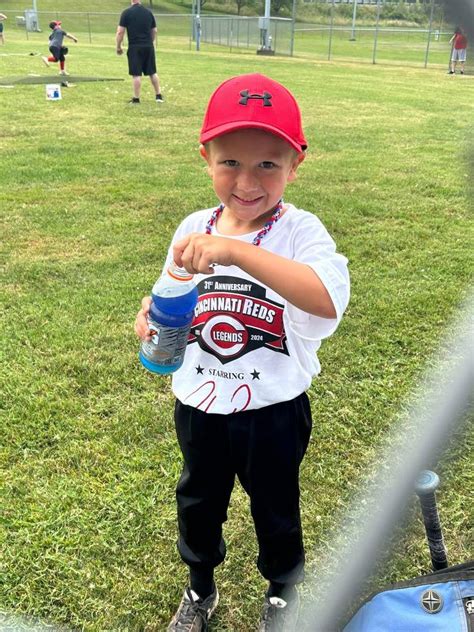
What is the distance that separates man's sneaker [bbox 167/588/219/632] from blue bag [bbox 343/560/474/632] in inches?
18.7

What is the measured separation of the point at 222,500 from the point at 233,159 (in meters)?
0.99

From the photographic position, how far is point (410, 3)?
543 millimetres

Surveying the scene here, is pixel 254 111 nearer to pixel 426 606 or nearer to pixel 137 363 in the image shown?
pixel 426 606

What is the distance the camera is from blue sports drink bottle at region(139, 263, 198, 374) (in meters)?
1.37

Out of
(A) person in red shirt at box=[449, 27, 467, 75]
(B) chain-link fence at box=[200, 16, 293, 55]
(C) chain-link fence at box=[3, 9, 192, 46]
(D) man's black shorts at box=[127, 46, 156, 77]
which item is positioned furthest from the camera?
(C) chain-link fence at box=[3, 9, 192, 46]

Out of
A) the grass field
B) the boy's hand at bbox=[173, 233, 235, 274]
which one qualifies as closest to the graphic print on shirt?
the boy's hand at bbox=[173, 233, 235, 274]

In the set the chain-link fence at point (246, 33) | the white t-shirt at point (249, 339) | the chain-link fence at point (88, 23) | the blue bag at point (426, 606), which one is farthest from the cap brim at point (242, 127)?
the chain-link fence at point (88, 23)

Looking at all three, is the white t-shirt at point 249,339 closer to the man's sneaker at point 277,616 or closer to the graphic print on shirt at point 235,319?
the graphic print on shirt at point 235,319

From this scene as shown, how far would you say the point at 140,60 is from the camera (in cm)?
1001

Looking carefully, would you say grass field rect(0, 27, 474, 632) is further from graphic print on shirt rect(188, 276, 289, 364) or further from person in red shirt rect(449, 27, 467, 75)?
graphic print on shirt rect(188, 276, 289, 364)

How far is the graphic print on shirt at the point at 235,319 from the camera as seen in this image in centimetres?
149

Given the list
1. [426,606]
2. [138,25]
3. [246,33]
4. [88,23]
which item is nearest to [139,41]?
[138,25]

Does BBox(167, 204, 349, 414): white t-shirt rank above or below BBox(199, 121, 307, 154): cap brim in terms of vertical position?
below

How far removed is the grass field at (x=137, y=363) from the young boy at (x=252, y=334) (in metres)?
0.30
